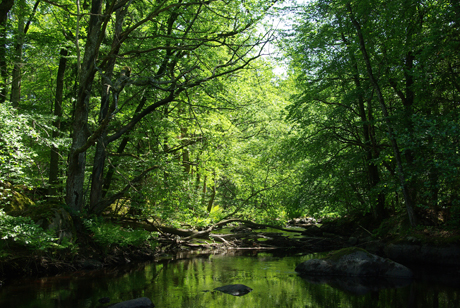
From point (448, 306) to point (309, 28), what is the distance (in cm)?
1149

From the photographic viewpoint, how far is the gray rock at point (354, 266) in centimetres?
920

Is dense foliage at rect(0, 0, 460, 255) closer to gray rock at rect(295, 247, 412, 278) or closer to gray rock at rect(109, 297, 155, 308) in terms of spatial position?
gray rock at rect(295, 247, 412, 278)

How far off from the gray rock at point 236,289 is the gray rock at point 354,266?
269 cm

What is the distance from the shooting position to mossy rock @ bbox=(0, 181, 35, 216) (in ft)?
29.5

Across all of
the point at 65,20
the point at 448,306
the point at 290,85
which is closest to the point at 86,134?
the point at 65,20

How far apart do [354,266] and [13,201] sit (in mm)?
9183

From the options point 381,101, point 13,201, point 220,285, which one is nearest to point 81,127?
point 13,201

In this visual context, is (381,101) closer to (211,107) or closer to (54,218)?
(211,107)

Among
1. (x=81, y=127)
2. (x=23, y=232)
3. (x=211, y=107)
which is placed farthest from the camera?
(x=211, y=107)

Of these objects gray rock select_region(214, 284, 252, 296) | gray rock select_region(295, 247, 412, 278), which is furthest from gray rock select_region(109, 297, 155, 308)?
gray rock select_region(295, 247, 412, 278)

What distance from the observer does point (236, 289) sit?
7.38 metres

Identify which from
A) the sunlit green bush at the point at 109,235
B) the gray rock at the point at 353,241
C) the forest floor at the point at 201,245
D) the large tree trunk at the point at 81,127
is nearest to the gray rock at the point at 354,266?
the forest floor at the point at 201,245

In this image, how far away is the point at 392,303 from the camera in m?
6.55

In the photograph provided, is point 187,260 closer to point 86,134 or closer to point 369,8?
point 86,134
